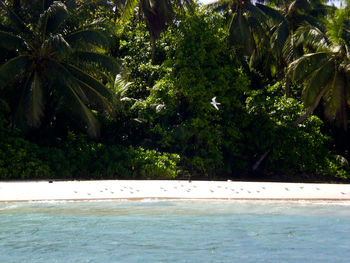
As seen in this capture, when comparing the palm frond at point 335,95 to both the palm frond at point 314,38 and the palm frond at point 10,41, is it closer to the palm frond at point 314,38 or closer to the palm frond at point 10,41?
the palm frond at point 314,38

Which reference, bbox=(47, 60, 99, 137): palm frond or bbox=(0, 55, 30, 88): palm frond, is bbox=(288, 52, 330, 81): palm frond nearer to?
bbox=(47, 60, 99, 137): palm frond

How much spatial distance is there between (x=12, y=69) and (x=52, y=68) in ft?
4.53

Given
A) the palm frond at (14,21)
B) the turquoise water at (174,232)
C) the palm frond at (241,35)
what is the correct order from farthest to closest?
the palm frond at (241,35) < the palm frond at (14,21) < the turquoise water at (174,232)

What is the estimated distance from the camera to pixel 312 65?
66.2 feet

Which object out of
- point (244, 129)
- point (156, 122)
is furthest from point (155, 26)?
point (244, 129)

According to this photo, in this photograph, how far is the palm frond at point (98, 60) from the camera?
57.4 feet

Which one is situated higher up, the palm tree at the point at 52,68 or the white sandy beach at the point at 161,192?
the palm tree at the point at 52,68

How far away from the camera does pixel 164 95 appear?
62.0 ft

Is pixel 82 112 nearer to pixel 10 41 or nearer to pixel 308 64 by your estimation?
pixel 10 41

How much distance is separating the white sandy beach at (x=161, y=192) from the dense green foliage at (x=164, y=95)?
367 cm

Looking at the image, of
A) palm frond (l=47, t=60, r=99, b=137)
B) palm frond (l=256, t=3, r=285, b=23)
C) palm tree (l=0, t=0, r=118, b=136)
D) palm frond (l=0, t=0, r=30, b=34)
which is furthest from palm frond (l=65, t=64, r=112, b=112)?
palm frond (l=256, t=3, r=285, b=23)

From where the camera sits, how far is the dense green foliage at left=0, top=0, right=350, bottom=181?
16.5 metres

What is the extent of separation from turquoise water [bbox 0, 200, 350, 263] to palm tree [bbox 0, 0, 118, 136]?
726 cm

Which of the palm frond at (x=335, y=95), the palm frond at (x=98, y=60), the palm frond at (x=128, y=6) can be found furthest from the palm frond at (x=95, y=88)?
the palm frond at (x=335, y=95)
